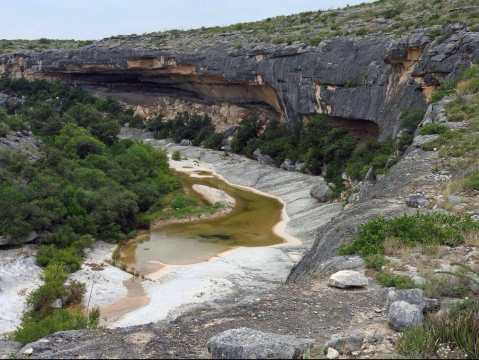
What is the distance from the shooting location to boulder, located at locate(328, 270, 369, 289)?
31.1ft

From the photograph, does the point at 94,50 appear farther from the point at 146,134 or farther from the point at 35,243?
the point at 35,243

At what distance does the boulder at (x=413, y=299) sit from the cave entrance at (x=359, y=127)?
28.9m

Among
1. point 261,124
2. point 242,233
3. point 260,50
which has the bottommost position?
point 242,233

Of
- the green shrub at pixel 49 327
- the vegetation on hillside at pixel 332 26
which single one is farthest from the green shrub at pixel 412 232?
the vegetation on hillside at pixel 332 26

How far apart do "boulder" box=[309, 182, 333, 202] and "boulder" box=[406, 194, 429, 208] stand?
1813 cm

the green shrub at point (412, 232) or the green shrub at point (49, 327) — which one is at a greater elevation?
the green shrub at point (412, 232)

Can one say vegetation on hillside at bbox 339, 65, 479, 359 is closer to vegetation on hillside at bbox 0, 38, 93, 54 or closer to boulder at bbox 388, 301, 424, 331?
boulder at bbox 388, 301, 424, 331

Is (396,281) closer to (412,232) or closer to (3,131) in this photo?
(412,232)

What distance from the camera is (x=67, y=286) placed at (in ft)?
62.3

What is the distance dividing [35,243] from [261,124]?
102 feet

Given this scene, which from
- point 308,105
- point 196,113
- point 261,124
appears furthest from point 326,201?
point 196,113

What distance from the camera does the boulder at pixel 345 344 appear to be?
6708 mm

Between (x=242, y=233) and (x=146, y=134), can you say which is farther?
(x=146, y=134)

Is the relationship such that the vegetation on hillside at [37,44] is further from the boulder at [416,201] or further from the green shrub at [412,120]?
the boulder at [416,201]
